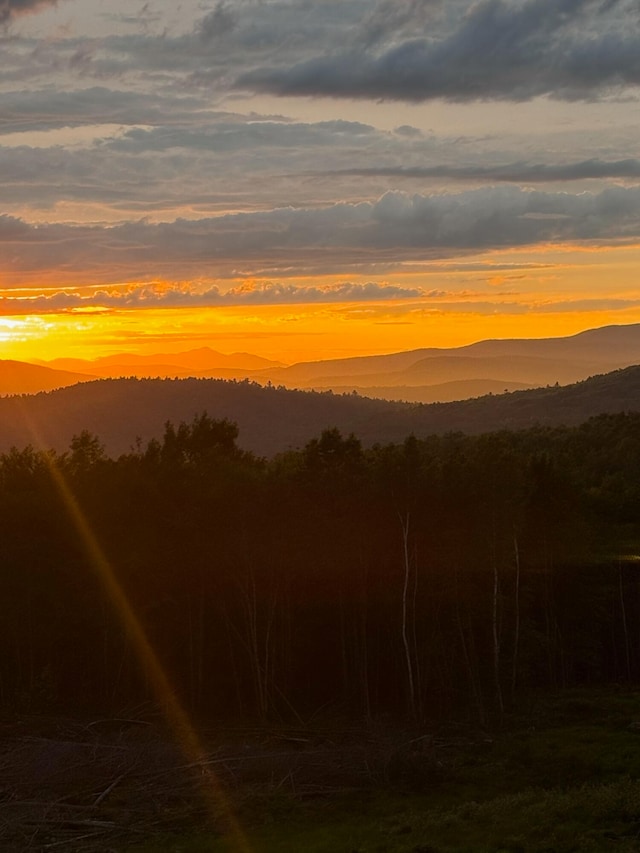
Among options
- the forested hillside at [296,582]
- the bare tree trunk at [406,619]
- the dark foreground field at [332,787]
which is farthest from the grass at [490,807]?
the forested hillside at [296,582]

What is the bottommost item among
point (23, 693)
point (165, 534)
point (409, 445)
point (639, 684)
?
point (639, 684)

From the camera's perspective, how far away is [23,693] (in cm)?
3934

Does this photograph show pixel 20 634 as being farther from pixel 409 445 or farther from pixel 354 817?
pixel 354 817

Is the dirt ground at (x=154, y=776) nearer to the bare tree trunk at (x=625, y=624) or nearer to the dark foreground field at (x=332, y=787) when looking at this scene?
the dark foreground field at (x=332, y=787)

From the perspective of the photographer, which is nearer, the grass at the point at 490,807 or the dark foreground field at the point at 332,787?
the grass at the point at 490,807

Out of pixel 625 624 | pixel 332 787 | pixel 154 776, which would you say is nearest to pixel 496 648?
pixel 625 624

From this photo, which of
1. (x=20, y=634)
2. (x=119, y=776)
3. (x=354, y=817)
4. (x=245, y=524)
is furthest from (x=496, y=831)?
(x=20, y=634)

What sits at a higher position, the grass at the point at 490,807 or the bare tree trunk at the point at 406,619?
the bare tree trunk at the point at 406,619

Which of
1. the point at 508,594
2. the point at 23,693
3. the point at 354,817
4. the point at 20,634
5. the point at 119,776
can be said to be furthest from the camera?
the point at 508,594

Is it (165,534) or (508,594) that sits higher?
(165,534)

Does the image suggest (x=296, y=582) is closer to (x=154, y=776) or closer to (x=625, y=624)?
(x=625, y=624)

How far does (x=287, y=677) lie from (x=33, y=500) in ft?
39.8

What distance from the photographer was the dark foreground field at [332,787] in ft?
78.6

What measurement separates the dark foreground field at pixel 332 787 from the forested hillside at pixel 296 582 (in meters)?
4.10
